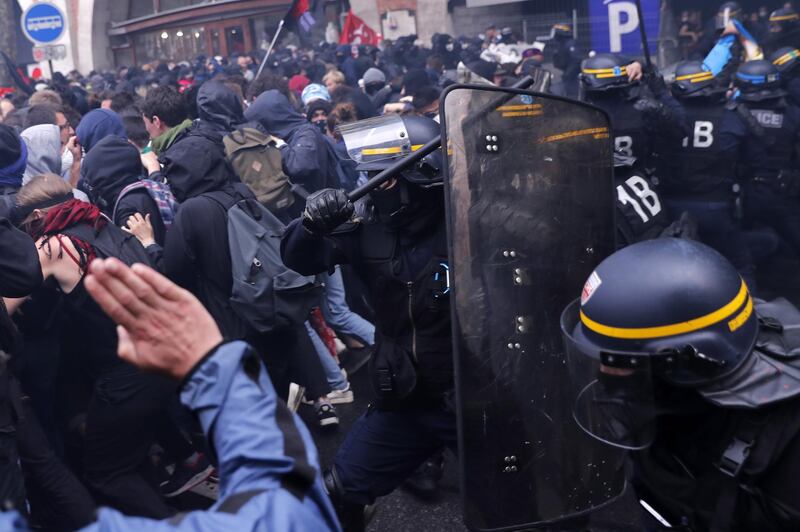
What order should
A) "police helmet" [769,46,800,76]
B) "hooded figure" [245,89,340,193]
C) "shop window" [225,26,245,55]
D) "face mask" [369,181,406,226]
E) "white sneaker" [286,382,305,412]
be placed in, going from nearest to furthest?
"face mask" [369,181,406,226] < "white sneaker" [286,382,305,412] < "hooded figure" [245,89,340,193] < "police helmet" [769,46,800,76] < "shop window" [225,26,245,55]

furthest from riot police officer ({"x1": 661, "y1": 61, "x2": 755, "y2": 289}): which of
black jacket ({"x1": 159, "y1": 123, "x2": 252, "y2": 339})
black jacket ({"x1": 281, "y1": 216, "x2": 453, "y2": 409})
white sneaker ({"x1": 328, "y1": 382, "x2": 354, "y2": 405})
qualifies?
black jacket ({"x1": 281, "y1": 216, "x2": 453, "y2": 409})

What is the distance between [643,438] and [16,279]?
2.07 meters


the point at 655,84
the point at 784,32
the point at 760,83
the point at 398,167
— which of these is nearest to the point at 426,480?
the point at 398,167

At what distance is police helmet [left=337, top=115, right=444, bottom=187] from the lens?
272 cm

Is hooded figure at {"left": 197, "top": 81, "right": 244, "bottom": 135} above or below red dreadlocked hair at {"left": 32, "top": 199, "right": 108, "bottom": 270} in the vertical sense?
above

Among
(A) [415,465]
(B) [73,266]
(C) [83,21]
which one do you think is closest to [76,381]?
(B) [73,266]

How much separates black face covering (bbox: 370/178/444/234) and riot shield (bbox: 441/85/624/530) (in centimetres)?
29

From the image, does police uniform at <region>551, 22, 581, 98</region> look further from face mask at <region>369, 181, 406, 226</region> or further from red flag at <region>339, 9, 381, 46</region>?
face mask at <region>369, 181, 406, 226</region>

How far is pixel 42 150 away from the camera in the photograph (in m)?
4.47

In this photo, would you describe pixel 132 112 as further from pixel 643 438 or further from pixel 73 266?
pixel 643 438

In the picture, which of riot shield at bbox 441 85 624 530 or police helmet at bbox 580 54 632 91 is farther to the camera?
police helmet at bbox 580 54 632 91

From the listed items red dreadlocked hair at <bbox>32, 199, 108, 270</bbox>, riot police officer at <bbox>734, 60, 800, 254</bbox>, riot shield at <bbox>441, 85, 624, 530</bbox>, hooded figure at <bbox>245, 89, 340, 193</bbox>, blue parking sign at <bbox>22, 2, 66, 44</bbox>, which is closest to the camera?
riot shield at <bbox>441, 85, 624, 530</bbox>

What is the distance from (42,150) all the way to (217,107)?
105 centimetres

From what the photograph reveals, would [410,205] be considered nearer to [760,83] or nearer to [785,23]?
[760,83]
